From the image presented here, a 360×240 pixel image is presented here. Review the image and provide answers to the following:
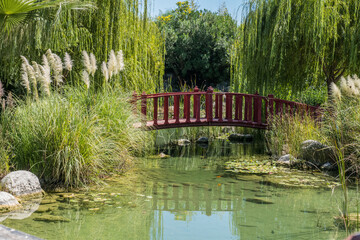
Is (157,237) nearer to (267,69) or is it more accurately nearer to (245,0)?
(267,69)

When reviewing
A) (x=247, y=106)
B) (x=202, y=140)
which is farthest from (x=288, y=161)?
(x=202, y=140)

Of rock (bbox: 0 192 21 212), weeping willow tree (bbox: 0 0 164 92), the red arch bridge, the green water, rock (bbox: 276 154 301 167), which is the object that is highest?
weeping willow tree (bbox: 0 0 164 92)

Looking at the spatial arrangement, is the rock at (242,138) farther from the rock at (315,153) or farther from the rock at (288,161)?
the rock at (315,153)

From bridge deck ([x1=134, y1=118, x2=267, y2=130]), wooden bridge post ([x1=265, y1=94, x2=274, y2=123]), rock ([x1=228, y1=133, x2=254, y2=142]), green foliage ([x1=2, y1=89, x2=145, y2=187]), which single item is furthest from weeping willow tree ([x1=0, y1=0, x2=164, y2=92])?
rock ([x1=228, y1=133, x2=254, y2=142])

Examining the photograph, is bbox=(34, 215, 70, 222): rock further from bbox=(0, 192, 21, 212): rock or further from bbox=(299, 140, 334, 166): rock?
bbox=(299, 140, 334, 166): rock

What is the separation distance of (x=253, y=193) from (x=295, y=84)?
5.63 m

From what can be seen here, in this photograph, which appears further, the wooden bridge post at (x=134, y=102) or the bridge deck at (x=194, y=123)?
the bridge deck at (x=194, y=123)

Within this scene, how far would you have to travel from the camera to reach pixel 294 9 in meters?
10.9

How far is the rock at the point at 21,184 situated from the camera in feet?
19.5

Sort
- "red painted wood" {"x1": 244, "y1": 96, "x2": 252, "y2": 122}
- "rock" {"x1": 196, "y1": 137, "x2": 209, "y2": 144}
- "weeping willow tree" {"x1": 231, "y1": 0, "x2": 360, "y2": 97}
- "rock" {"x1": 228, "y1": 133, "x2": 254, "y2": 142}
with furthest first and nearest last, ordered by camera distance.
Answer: "rock" {"x1": 228, "y1": 133, "x2": 254, "y2": 142} → "rock" {"x1": 196, "y1": 137, "x2": 209, "y2": 144} → "red painted wood" {"x1": 244, "y1": 96, "x2": 252, "y2": 122} → "weeping willow tree" {"x1": 231, "y1": 0, "x2": 360, "y2": 97}

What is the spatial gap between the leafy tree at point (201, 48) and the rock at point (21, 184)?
1434 centimetres

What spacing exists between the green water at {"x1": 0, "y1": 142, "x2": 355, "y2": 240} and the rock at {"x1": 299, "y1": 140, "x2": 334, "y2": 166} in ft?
4.50

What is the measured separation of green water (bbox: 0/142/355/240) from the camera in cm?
479

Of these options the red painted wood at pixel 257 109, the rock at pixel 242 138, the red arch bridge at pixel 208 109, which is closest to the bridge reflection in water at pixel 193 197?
the red arch bridge at pixel 208 109
